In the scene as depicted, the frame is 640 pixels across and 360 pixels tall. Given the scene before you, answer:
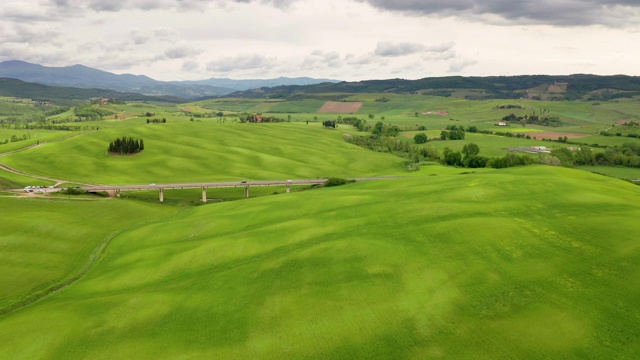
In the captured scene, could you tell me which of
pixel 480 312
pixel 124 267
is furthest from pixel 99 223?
pixel 480 312

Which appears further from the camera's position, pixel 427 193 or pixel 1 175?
pixel 1 175

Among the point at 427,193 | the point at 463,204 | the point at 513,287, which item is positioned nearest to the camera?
the point at 513,287

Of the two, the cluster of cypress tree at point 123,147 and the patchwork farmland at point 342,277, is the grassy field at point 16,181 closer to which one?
the patchwork farmland at point 342,277

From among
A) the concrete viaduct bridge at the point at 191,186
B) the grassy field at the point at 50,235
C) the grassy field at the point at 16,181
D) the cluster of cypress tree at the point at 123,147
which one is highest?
the cluster of cypress tree at the point at 123,147

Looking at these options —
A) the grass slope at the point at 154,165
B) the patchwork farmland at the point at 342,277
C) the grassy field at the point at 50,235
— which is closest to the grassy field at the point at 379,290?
the patchwork farmland at the point at 342,277

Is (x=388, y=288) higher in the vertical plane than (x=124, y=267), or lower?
higher

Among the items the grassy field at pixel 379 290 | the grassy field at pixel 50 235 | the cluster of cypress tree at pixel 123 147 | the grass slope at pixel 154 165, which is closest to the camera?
the grassy field at pixel 379 290

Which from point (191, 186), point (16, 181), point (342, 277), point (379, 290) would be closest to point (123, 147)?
point (16, 181)

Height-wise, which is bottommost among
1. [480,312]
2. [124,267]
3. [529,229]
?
[124,267]

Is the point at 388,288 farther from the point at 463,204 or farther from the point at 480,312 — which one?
the point at 463,204
